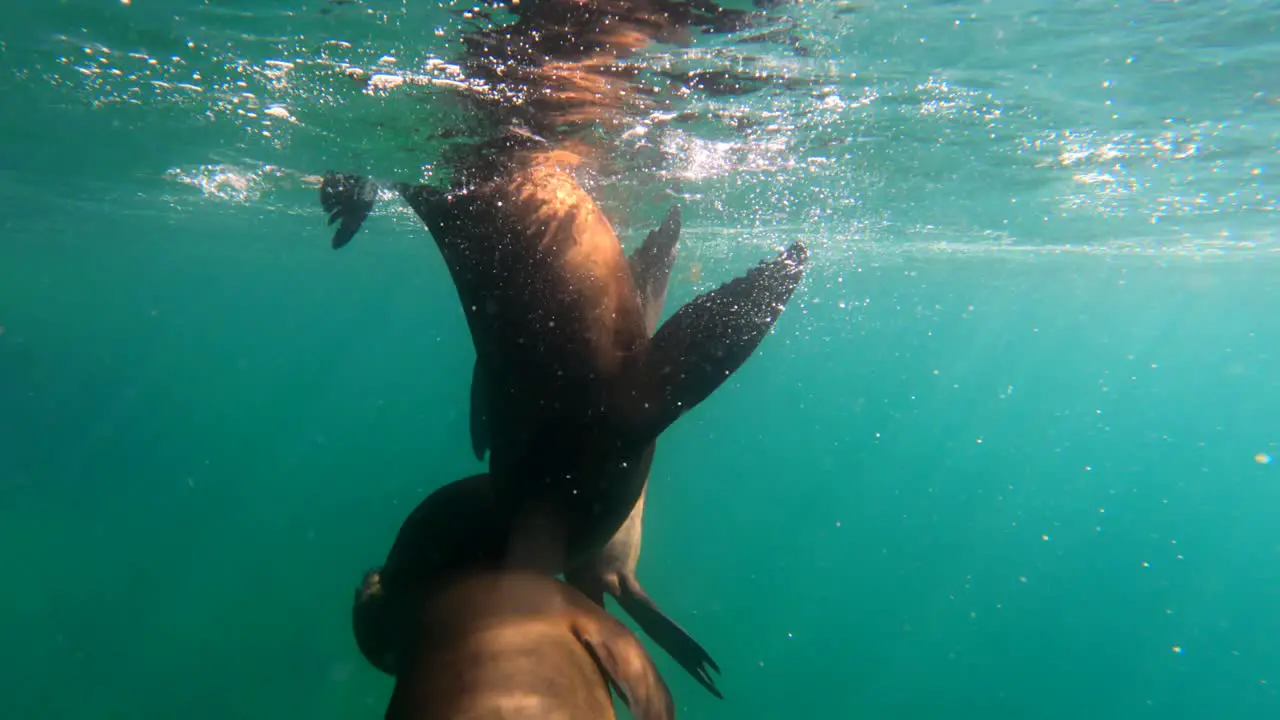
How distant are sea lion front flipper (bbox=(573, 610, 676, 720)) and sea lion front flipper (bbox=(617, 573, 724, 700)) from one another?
162 centimetres

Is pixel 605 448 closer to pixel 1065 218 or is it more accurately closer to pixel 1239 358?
pixel 1065 218

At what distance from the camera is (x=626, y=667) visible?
2148 millimetres

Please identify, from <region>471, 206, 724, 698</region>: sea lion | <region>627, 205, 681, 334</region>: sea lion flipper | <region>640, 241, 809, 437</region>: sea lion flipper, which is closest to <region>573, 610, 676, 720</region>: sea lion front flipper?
<region>640, 241, 809, 437</region>: sea lion flipper

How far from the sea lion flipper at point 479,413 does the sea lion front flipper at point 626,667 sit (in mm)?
1633

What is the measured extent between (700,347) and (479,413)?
150 centimetres

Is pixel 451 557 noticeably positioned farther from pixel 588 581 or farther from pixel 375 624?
pixel 588 581

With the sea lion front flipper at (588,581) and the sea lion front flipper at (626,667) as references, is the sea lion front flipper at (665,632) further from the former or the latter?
the sea lion front flipper at (626,667)

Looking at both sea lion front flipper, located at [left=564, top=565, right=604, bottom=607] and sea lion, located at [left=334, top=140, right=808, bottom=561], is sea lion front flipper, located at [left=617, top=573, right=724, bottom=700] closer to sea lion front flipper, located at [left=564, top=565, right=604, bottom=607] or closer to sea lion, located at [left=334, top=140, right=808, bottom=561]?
sea lion front flipper, located at [left=564, top=565, right=604, bottom=607]

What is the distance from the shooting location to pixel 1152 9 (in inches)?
292

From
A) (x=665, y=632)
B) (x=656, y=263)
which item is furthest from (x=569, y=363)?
(x=656, y=263)

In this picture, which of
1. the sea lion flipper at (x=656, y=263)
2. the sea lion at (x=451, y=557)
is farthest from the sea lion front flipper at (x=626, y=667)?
the sea lion flipper at (x=656, y=263)

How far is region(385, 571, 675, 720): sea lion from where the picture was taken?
6.00 feet

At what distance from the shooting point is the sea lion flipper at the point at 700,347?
10.0 feet

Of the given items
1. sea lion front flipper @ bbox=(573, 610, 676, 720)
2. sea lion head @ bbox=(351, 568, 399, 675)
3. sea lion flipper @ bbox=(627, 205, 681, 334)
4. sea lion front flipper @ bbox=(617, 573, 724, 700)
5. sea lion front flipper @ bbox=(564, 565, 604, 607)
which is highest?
sea lion flipper @ bbox=(627, 205, 681, 334)
